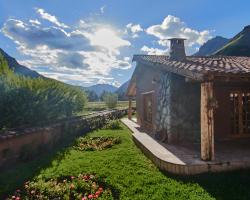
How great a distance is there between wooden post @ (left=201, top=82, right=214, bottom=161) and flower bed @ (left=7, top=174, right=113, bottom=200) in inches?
114

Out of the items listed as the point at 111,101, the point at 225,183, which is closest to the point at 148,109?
the point at 225,183

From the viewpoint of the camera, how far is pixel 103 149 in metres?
10.9

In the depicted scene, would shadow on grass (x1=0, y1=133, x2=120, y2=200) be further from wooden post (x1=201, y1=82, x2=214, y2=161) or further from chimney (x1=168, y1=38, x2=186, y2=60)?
chimney (x1=168, y1=38, x2=186, y2=60)

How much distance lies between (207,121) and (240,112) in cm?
408

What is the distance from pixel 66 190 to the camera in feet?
20.3

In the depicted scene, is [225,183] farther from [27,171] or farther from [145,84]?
[145,84]

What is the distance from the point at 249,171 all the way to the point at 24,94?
359 inches

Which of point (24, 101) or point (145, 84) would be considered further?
point (145, 84)

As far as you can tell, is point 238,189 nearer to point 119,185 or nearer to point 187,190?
point 187,190

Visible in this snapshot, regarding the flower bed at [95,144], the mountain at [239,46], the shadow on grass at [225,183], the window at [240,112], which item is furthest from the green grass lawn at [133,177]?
the mountain at [239,46]

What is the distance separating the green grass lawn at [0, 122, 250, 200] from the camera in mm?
5918

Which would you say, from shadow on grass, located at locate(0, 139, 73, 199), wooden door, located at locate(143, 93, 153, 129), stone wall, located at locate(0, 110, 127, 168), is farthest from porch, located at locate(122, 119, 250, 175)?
wooden door, located at locate(143, 93, 153, 129)

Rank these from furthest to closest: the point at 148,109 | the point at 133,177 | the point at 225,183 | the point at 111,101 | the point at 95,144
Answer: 1. the point at 111,101
2. the point at 148,109
3. the point at 95,144
4. the point at 133,177
5. the point at 225,183

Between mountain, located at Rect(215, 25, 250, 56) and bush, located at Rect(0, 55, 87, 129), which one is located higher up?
mountain, located at Rect(215, 25, 250, 56)
